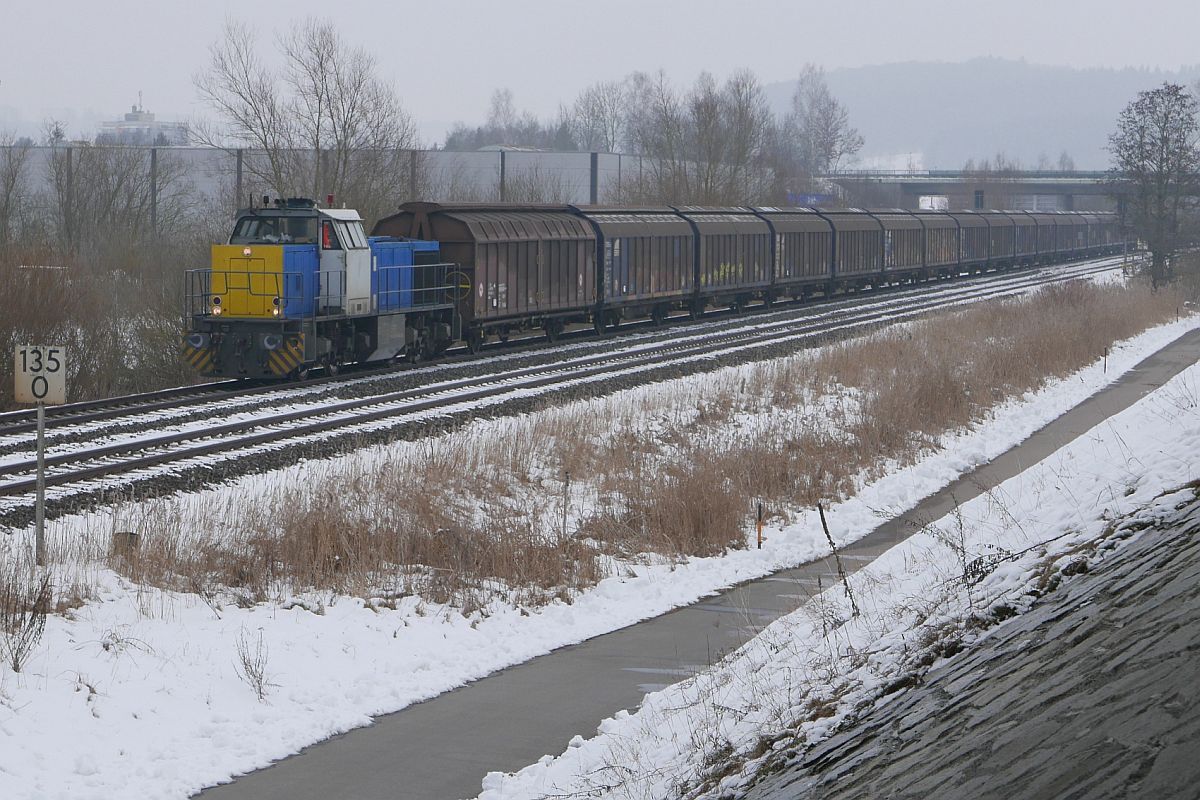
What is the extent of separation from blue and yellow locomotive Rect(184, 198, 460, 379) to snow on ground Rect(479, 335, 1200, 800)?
15.8 metres

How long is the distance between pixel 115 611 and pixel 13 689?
77.7 inches

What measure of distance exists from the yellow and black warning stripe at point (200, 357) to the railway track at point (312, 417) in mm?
1811

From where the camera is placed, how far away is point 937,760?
17.3 ft

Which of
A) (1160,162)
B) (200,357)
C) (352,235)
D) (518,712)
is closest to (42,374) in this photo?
(518,712)

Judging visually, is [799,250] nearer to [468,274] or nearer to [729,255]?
[729,255]

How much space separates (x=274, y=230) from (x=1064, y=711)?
76.1 ft

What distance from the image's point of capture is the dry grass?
12.7 metres

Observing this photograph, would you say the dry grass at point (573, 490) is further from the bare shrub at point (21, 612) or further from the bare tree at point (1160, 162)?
the bare tree at point (1160, 162)

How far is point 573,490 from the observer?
17.7m

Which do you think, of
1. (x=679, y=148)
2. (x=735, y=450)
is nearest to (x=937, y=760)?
(x=735, y=450)

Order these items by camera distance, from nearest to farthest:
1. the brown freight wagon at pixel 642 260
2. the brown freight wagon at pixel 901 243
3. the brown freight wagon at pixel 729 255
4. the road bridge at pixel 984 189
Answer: the brown freight wagon at pixel 642 260 → the brown freight wagon at pixel 729 255 → the brown freight wagon at pixel 901 243 → the road bridge at pixel 984 189

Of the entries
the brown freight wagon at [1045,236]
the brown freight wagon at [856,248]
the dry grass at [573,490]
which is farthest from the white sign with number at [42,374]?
the brown freight wagon at [1045,236]

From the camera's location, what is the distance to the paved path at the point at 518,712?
812cm

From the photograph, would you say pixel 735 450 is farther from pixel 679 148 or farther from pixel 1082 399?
pixel 679 148
